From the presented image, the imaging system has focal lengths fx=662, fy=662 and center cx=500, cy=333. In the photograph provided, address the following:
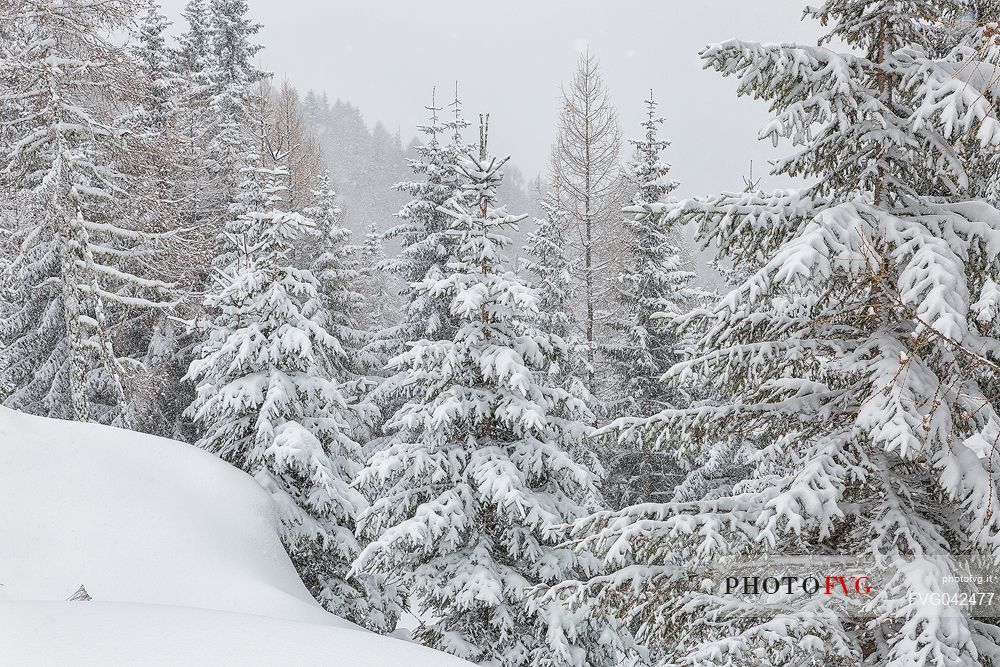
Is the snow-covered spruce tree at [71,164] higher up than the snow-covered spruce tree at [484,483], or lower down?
higher up

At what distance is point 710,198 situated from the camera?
17.7ft

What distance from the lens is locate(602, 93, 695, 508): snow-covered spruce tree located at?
64.7 ft

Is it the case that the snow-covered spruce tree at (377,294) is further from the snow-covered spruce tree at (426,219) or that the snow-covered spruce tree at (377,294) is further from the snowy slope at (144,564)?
the snowy slope at (144,564)

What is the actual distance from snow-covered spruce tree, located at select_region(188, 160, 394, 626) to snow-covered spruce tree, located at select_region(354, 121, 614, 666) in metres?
2.21

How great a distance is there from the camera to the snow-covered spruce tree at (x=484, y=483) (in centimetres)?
870

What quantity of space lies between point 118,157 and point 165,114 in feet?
15.8

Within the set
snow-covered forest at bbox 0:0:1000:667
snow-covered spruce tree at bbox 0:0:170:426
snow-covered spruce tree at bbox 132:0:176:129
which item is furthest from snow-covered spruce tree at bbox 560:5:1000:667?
snow-covered spruce tree at bbox 132:0:176:129

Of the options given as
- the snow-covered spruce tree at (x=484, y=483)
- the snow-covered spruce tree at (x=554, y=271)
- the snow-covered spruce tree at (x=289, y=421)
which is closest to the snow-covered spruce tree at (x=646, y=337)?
the snow-covered spruce tree at (x=554, y=271)

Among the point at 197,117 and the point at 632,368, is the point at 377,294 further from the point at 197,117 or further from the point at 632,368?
the point at 632,368

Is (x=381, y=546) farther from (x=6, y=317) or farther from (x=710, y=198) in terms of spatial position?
(x=6, y=317)

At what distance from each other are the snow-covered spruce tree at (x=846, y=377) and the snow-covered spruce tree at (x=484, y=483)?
3352 mm

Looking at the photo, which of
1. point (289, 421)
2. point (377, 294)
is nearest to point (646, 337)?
point (289, 421)

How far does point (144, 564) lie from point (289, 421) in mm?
3570

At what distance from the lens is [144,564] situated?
8.45 m
